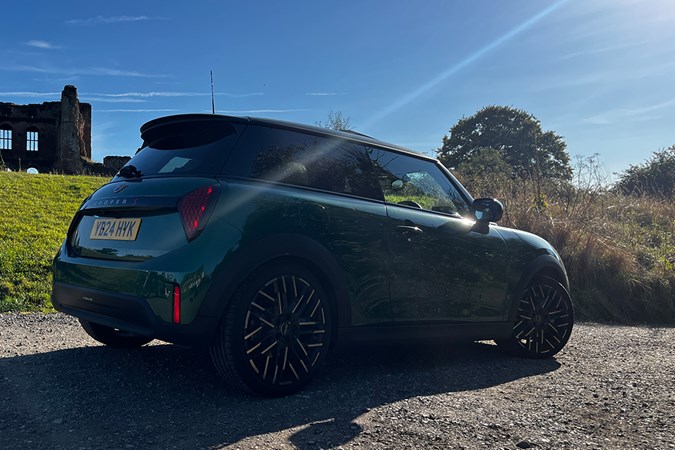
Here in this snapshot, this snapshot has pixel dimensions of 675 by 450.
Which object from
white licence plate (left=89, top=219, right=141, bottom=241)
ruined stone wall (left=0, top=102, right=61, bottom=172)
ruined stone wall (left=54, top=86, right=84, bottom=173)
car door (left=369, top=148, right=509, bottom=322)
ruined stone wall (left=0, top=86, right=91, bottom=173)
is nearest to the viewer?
white licence plate (left=89, top=219, right=141, bottom=241)

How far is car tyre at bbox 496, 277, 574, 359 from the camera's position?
4.65 m

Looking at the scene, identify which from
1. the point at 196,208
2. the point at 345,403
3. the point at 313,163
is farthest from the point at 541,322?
the point at 196,208

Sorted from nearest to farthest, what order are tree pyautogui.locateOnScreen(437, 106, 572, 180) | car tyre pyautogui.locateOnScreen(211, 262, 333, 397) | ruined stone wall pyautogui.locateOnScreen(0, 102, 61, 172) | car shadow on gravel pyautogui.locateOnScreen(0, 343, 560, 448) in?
car shadow on gravel pyautogui.locateOnScreen(0, 343, 560, 448), car tyre pyautogui.locateOnScreen(211, 262, 333, 397), ruined stone wall pyautogui.locateOnScreen(0, 102, 61, 172), tree pyautogui.locateOnScreen(437, 106, 572, 180)

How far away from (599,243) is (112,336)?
305 inches

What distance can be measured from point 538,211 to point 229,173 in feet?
27.3

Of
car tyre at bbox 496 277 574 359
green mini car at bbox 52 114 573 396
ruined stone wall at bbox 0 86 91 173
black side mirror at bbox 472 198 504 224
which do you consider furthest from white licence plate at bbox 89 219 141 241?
ruined stone wall at bbox 0 86 91 173

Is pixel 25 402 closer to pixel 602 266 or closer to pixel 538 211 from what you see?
pixel 602 266

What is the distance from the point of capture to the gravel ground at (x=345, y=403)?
260 centimetres

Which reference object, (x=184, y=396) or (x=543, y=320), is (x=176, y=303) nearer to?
(x=184, y=396)

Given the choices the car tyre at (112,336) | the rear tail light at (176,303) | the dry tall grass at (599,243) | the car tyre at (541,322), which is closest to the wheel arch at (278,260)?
the rear tail light at (176,303)

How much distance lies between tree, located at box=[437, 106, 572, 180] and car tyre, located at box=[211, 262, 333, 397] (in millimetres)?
46403

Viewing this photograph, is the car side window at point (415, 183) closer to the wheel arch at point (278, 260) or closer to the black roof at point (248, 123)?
the black roof at point (248, 123)

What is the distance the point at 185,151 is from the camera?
332 cm

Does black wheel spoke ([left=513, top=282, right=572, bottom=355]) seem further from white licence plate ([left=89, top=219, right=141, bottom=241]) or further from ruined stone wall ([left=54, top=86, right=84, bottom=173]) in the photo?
ruined stone wall ([left=54, top=86, right=84, bottom=173])
